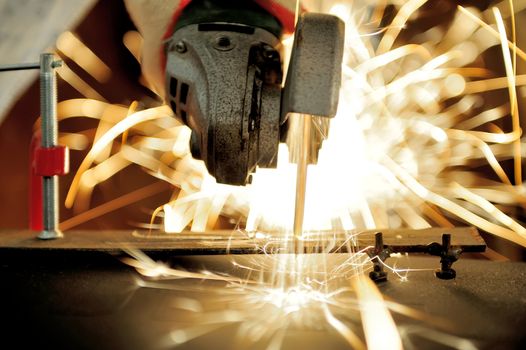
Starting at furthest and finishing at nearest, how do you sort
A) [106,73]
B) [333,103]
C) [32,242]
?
[106,73] < [32,242] < [333,103]

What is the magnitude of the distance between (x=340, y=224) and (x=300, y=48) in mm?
1283

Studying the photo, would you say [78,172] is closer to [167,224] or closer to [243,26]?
[167,224]

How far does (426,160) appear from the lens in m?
1.91

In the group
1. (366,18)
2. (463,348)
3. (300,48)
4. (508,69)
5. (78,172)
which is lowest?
(463,348)

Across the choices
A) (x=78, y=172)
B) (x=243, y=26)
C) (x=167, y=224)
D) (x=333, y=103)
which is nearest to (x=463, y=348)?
(x=333, y=103)

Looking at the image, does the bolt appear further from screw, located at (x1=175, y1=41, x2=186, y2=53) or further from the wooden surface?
the wooden surface

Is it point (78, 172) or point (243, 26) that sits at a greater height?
point (243, 26)

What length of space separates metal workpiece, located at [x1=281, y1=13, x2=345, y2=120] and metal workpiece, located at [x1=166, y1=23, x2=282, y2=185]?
77mm

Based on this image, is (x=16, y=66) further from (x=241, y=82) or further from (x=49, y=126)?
(x=241, y=82)

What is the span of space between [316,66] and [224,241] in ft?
1.82

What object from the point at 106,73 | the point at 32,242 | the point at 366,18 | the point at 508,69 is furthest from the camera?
the point at 106,73

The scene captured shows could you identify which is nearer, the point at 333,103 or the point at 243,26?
the point at 333,103

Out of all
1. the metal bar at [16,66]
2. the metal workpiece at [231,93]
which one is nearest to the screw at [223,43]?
the metal workpiece at [231,93]

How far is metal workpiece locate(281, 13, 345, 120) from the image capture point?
0.72 m
